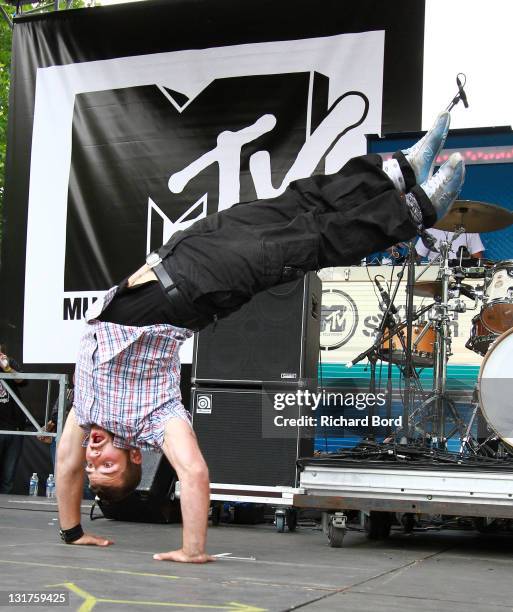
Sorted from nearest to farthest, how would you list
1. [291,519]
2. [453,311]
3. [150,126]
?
1. [291,519]
2. [453,311]
3. [150,126]

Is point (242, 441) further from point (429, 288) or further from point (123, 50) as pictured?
point (123, 50)

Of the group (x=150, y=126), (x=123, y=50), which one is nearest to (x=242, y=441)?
(x=150, y=126)

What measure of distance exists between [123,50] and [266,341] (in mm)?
4370

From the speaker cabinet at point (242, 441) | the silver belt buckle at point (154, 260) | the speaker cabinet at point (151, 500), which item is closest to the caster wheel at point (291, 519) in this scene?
the speaker cabinet at point (242, 441)

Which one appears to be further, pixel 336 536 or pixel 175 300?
pixel 336 536

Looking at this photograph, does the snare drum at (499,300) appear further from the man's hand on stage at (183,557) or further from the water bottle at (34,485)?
the water bottle at (34,485)

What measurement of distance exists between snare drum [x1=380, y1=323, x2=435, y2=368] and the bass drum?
1.35 meters

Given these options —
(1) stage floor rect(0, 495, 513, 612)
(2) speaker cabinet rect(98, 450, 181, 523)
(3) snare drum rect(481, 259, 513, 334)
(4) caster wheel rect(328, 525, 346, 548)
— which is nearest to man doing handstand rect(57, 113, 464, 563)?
(1) stage floor rect(0, 495, 513, 612)

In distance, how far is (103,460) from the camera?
418 cm

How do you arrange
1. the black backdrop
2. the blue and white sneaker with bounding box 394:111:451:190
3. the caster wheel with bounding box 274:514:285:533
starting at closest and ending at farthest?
the blue and white sneaker with bounding box 394:111:451:190 → the caster wheel with bounding box 274:514:285:533 → the black backdrop

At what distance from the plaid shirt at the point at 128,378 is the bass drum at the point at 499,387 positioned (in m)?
2.17

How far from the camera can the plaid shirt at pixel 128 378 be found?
13.4 feet

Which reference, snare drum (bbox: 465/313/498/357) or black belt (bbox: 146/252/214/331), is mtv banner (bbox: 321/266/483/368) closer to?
snare drum (bbox: 465/313/498/357)

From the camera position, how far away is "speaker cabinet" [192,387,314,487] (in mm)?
5891
